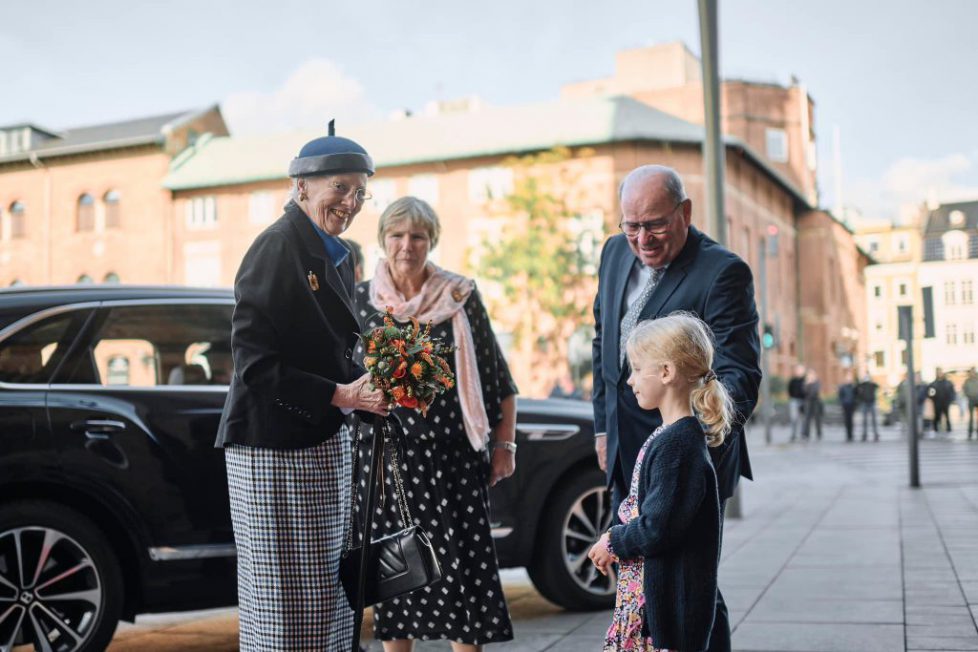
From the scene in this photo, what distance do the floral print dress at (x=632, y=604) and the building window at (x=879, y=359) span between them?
109m

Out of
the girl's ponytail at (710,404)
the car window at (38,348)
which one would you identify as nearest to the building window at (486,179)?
the car window at (38,348)

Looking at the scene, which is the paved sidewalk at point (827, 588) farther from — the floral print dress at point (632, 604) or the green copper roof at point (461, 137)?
the green copper roof at point (461, 137)

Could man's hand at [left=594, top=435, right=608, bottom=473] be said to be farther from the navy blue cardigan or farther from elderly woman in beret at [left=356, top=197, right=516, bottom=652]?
the navy blue cardigan

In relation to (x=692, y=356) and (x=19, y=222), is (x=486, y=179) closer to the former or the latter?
(x=19, y=222)

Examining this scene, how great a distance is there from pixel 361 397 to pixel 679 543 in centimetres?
101

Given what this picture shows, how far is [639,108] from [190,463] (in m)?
48.1

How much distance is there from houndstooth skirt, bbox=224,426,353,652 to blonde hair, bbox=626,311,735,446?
1.03 metres

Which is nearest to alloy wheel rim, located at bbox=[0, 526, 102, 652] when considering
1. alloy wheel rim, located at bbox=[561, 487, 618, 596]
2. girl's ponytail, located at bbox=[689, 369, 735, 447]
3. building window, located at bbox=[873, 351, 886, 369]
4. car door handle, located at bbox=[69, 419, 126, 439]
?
car door handle, located at bbox=[69, 419, 126, 439]

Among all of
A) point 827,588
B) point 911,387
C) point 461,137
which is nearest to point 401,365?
point 827,588

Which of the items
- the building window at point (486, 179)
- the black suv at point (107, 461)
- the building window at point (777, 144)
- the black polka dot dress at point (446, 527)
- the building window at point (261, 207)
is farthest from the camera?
the building window at point (777, 144)

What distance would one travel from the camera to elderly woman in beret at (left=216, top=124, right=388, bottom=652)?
3.36 metres

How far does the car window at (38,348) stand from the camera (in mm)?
5117

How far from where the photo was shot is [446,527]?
4562 mm

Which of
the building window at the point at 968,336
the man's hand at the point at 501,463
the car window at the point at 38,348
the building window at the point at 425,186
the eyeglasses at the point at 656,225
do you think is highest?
the building window at the point at 425,186
